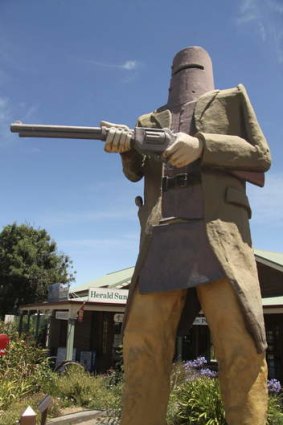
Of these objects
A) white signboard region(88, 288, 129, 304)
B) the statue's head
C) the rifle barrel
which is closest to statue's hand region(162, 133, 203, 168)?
the rifle barrel

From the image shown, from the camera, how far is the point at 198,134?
9.13 feet

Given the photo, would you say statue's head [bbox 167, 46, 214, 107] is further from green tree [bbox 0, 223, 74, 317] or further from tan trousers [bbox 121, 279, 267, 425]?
green tree [bbox 0, 223, 74, 317]

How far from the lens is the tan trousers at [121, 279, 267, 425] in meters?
2.43

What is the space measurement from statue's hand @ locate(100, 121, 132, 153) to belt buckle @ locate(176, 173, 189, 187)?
365 mm

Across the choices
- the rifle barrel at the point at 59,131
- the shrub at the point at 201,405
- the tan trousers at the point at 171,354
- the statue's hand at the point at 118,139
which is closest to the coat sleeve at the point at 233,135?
the statue's hand at the point at 118,139

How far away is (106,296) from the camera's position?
1426cm

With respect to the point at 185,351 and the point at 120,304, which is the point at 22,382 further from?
the point at 185,351

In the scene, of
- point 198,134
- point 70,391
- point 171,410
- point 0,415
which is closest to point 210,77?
point 198,134

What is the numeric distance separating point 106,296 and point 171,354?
11693 mm

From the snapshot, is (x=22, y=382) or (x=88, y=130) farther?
(x=22, y=382)

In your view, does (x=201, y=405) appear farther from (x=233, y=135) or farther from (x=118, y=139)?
(x=118, y=139)

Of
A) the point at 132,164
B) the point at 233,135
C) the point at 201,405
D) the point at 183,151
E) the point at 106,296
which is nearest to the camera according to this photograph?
the point at 183,151

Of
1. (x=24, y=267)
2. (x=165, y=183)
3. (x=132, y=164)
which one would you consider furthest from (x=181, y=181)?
(x=24, y=267)

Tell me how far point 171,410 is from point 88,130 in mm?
4653
